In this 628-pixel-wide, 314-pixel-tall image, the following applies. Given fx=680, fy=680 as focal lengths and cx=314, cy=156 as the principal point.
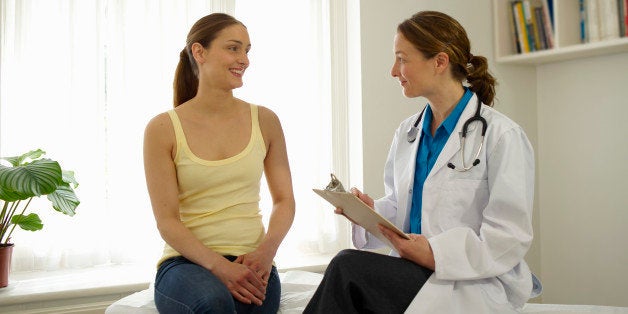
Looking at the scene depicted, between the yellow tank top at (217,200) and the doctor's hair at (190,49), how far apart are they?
195 millimetres

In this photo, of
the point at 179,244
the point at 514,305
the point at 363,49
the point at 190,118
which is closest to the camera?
the point at 514,305

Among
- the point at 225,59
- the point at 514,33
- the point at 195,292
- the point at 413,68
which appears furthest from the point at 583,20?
the point at 195,292

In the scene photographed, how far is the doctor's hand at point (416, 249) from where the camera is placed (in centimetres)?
151

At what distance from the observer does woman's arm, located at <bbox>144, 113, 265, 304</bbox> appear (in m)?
1.68

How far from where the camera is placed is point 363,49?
286 centimetres

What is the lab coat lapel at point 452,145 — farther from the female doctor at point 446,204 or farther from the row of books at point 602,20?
the row of books at point 602,20

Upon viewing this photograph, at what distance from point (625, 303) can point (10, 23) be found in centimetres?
272

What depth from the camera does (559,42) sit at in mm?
2828

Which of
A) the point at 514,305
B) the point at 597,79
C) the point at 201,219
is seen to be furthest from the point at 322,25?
the point at 514,305

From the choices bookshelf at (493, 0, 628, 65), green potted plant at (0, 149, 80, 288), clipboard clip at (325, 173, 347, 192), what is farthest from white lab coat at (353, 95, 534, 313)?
bookshelf at (493, 0, 628, 65)

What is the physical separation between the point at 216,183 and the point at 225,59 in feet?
1.14

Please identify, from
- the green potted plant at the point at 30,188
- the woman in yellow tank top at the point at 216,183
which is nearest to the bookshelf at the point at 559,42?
the woman in yellow tank top at the point at 216,183

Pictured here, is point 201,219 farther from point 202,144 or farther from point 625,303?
point 625,303

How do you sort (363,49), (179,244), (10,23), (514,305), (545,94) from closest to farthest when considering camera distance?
(514,305) < (179,244) < (10,23) < (363,49) < (545,94)
